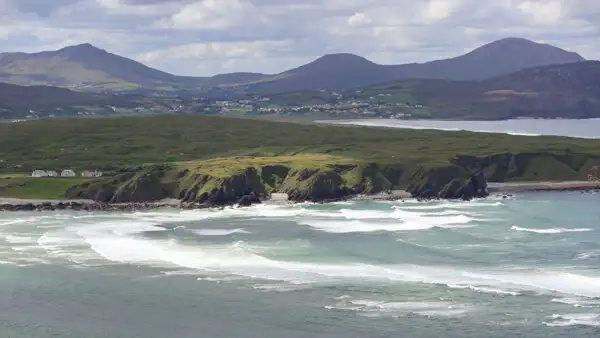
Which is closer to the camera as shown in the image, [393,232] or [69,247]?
[69,247]

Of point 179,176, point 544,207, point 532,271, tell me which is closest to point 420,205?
point 544,207

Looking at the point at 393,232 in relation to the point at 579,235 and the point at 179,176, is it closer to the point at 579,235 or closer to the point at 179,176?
the point at 579,235

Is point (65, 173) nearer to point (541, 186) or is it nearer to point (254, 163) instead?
point (254, 163)

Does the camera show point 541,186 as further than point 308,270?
Result: Yes

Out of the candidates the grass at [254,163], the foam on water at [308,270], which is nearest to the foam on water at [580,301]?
the foam on water at [308,270]

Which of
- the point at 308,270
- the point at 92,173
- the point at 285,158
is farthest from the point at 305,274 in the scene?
the point at 92,173

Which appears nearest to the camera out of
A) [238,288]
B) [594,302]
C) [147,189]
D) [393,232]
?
[594,302]
